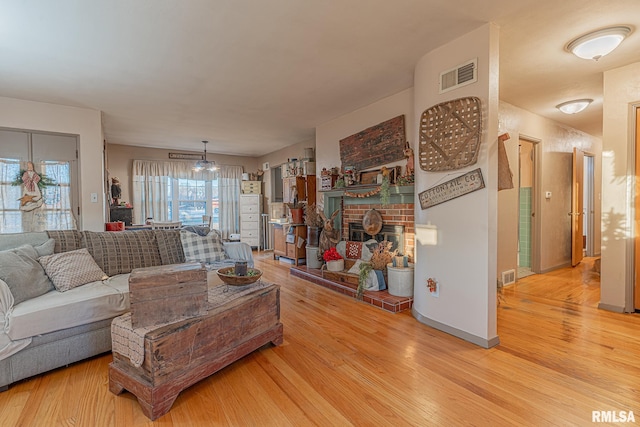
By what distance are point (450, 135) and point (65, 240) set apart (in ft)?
11.4

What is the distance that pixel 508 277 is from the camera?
4270 millimetres

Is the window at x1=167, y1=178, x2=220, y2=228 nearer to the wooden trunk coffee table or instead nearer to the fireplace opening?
the fireplace opening

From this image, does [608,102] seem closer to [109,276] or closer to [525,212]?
[525,212]

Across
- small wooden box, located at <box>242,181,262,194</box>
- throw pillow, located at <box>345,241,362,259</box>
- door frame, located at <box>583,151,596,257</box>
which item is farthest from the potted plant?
door frame, located at <box>583,151,596,257</box>

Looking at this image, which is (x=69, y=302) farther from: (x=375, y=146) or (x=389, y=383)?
(x=375, y=146)

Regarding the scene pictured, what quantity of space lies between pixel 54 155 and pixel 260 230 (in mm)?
4427

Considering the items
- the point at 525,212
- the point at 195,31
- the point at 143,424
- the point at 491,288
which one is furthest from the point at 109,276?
the point at 525,212

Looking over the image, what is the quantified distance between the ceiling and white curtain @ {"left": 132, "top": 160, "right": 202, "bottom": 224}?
2.51m

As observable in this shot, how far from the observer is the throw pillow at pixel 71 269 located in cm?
238

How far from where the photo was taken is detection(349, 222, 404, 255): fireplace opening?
3895mm

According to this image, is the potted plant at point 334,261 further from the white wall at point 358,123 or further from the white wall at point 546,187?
the white wall at point 546,187

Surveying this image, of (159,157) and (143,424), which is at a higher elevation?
(159,157)

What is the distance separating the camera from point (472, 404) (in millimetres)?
1749

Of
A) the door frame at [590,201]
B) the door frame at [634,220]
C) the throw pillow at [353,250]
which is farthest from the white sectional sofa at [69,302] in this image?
the door frame at [590,201]
